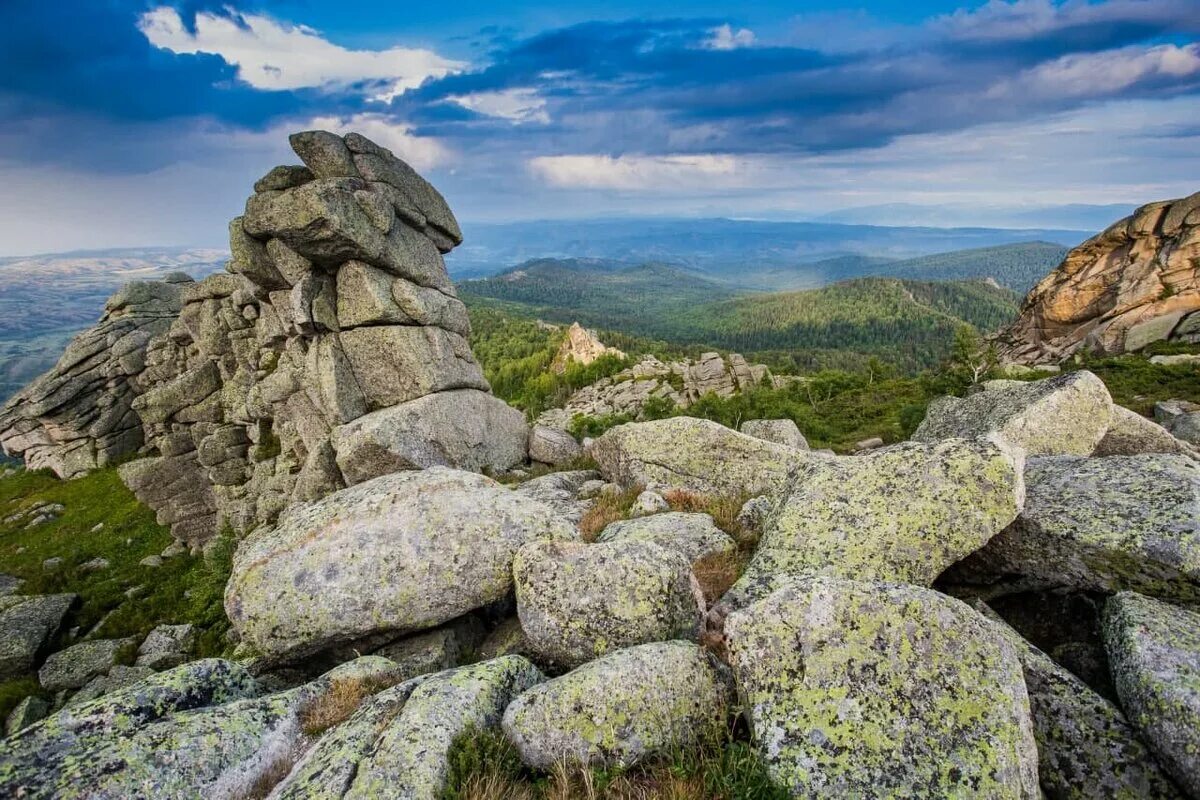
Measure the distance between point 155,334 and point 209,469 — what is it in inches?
1173

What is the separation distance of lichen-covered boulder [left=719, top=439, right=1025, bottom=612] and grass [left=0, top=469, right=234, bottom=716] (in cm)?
2500

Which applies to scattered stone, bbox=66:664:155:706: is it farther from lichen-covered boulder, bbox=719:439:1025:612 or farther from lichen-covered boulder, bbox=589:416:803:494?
lichen-covered boulder, bbox=719:439:1025:612

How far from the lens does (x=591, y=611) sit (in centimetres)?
872

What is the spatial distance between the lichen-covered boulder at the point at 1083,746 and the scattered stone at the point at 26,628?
3872 centimetres

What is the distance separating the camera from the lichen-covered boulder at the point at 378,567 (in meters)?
10.6

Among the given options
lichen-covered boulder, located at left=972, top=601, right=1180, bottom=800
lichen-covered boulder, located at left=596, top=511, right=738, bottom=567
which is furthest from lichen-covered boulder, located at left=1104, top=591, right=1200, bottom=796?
lichen-covered boulder, located at left=596, top=511, right=738, bottom=567

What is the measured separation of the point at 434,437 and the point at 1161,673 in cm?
2937

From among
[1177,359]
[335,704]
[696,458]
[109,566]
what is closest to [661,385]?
[1177,359]

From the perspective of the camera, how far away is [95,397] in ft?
200

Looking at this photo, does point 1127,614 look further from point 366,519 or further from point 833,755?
point 366,519

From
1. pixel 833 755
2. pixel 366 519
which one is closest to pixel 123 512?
pixel 366 519

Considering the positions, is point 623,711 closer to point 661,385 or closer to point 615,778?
point 615,778

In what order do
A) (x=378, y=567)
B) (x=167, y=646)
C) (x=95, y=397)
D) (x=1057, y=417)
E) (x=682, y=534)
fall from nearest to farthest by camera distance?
(x=378, y=567), (x=682, y=534), (x=1057, y=417), (x=167, y=646), (x=95, y=397)

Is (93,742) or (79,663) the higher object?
(93,742)
